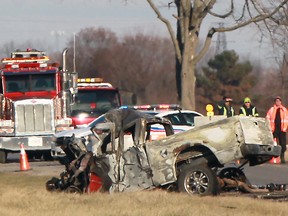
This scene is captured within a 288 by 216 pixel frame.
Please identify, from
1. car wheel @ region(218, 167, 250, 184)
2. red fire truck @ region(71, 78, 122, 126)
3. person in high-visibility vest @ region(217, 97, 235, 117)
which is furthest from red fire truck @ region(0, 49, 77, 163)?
car wheel @ region(218, 167, 250, 184)

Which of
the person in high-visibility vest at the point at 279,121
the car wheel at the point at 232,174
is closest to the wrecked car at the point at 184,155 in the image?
the car wheel at the point at 232,174

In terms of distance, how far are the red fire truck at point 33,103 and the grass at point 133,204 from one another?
1226cm

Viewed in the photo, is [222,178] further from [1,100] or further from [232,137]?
[1,100]

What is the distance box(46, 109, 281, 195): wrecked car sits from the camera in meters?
14.7

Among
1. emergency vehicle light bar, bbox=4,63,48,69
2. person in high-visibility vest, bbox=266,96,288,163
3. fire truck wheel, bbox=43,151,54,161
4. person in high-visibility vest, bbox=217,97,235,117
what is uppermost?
emergency vehicle light bar, bbox=4,63,48,69

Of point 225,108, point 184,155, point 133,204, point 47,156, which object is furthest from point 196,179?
point 47,156

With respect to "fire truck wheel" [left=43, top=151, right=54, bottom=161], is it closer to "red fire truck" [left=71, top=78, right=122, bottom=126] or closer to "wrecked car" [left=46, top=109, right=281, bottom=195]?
"red fire truck" [left=71, top=78, right=122, bottom=126]

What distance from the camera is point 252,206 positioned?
12.7 metres

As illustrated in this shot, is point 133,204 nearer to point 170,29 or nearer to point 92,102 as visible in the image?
point 92,102

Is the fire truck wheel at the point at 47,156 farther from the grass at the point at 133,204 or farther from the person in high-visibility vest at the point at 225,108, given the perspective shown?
the grass at the point at 133,204

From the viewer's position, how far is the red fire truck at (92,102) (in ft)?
103

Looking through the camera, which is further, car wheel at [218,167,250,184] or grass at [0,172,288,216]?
car wheel at [218,167,250,184]

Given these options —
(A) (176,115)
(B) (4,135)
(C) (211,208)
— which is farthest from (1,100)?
(C) (211,208)

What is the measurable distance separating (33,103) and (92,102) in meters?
4.35
